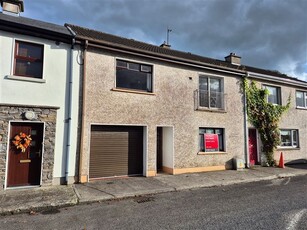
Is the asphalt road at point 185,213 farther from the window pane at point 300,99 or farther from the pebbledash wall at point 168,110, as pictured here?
the window pane at point 300,99

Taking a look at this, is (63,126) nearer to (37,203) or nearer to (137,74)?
(37,203)

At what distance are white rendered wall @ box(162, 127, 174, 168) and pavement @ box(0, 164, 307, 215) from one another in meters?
0.85

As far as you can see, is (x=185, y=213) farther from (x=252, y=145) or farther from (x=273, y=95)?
(x=273, y=95)

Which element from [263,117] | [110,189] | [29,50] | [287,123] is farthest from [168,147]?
[287,123]

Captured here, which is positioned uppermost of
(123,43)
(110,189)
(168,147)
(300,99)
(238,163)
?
(123,43)

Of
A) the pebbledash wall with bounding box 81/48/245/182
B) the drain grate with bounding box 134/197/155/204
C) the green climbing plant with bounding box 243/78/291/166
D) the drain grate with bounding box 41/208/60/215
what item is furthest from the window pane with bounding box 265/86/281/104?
the drain grate with bounding box 41/208/60/215

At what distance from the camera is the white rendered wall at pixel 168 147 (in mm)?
11082

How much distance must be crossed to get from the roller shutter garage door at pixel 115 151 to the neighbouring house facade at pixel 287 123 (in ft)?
24.4

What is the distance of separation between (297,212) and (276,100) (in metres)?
11.1

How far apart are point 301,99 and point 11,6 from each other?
18.6 m

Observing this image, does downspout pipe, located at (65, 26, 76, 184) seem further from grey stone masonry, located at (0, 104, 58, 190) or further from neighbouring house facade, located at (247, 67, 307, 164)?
neighbouring house facade, located at (247, 67, 307, 164)

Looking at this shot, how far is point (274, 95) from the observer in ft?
50.2

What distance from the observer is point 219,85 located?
42.9 ft

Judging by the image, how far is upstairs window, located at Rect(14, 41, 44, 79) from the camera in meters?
8.44
